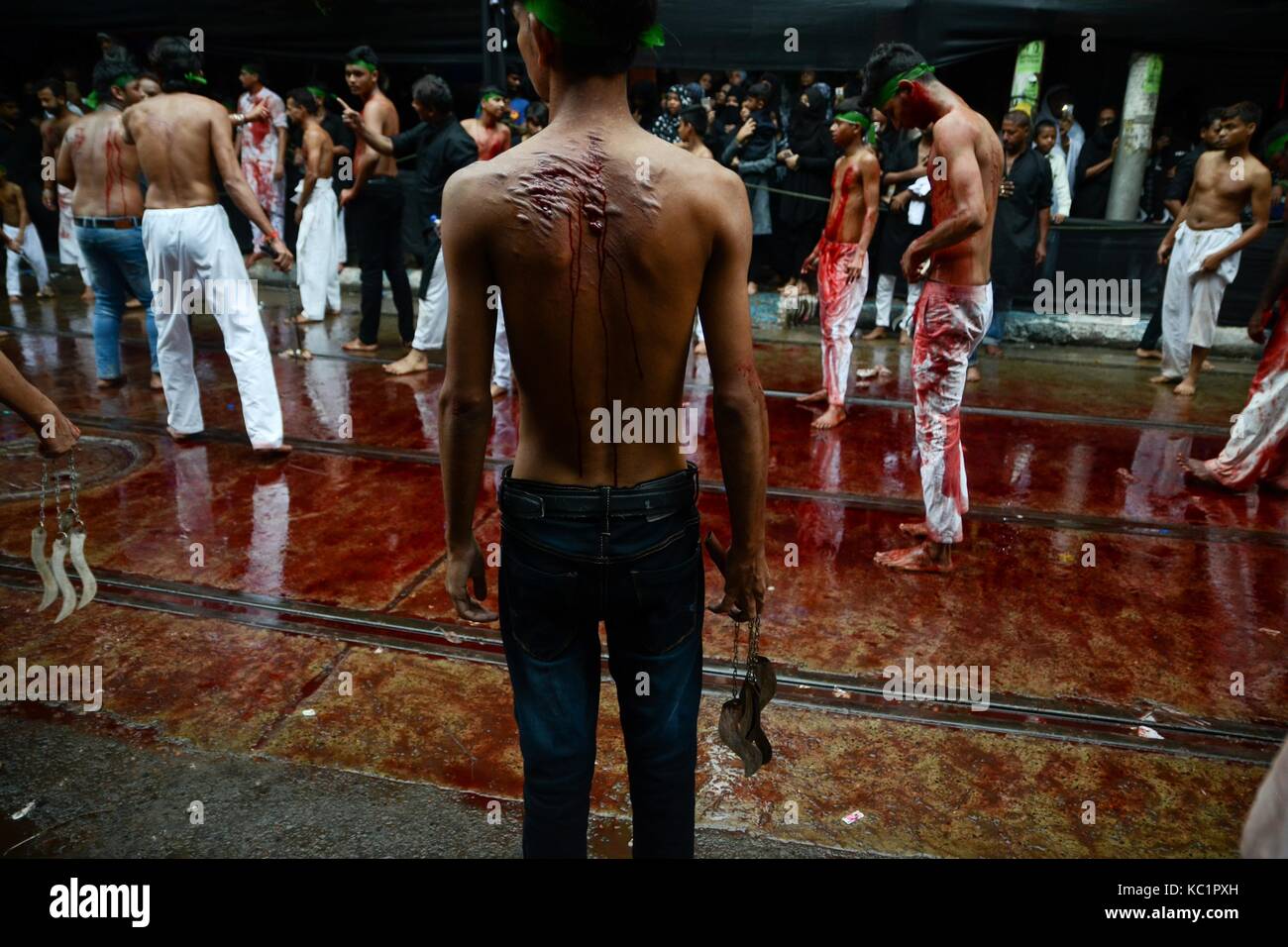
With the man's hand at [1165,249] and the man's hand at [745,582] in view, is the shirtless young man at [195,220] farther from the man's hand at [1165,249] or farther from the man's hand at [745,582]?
the man's hand at [1165,249]

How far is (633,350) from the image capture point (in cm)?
181

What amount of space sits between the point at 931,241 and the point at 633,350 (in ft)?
8.51

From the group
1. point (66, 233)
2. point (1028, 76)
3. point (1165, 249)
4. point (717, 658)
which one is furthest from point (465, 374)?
point (66, 233)

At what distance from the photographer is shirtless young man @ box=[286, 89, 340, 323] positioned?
8.51m

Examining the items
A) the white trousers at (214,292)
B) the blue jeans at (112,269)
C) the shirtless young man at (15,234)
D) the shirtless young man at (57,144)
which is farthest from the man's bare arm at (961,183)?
the shirtless young man at (15,234)

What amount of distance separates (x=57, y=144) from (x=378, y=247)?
15.5 feet

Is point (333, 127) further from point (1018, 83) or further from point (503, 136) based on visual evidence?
point (1018, 83)

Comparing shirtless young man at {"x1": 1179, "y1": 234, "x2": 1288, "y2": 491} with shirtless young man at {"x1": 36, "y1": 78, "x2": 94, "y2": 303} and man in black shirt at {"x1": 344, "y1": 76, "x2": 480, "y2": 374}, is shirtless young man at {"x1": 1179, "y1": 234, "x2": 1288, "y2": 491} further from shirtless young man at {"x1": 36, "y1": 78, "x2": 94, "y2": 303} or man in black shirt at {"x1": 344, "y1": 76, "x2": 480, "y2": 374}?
shirtless young man at {"x1": 36, "y1": 78, "x2": 94, "y2": 303}

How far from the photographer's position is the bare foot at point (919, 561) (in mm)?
4324

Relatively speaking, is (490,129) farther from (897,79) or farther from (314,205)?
(897,79)

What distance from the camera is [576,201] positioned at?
1750mm

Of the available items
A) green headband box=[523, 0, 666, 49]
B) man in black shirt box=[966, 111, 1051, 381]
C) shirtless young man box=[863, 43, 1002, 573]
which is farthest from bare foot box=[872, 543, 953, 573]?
man in black shirt box=[966, 111, 1051, 381]

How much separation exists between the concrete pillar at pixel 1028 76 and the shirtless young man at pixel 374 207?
5.90 meters
